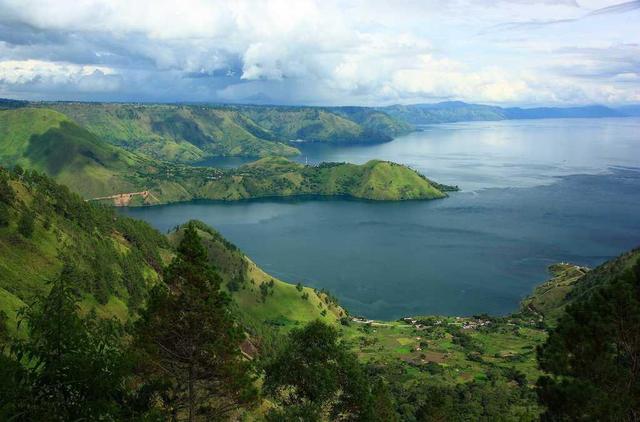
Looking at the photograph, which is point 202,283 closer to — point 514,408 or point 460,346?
point 514,408

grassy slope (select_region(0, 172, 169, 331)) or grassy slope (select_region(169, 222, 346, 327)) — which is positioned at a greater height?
grassy slope (select_region(0, 172, 169, 331))

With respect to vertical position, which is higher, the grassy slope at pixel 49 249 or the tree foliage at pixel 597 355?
the tree foliage at pixel 597 355

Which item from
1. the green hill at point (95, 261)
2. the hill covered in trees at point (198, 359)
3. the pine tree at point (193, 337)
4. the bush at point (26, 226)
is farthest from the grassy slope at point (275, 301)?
the pine tree at point (193, 337)

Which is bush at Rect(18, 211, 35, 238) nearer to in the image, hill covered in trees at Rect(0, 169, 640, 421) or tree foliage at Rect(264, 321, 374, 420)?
hill covered in trees at Rect(0, 169, 640, 421)

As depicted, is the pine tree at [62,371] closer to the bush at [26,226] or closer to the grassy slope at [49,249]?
the grassy slope at [49,249]

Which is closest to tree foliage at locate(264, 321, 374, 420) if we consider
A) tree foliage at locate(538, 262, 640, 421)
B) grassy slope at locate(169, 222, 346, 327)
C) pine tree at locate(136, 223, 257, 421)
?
pine tree at locate(136, 223, 257, 421)

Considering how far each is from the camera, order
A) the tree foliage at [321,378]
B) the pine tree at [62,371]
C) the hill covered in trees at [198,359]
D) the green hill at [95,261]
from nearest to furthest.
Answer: the pine tree at [62,371] → the hill covered in trees at [198,359] → the tree foliage at [321,378] → the green hill at [95,261]

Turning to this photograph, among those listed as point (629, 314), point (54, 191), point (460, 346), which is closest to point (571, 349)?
point (629, 314)

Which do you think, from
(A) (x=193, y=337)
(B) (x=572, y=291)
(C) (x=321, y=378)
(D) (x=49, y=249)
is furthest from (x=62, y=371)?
(B) (x=572, y=291)
